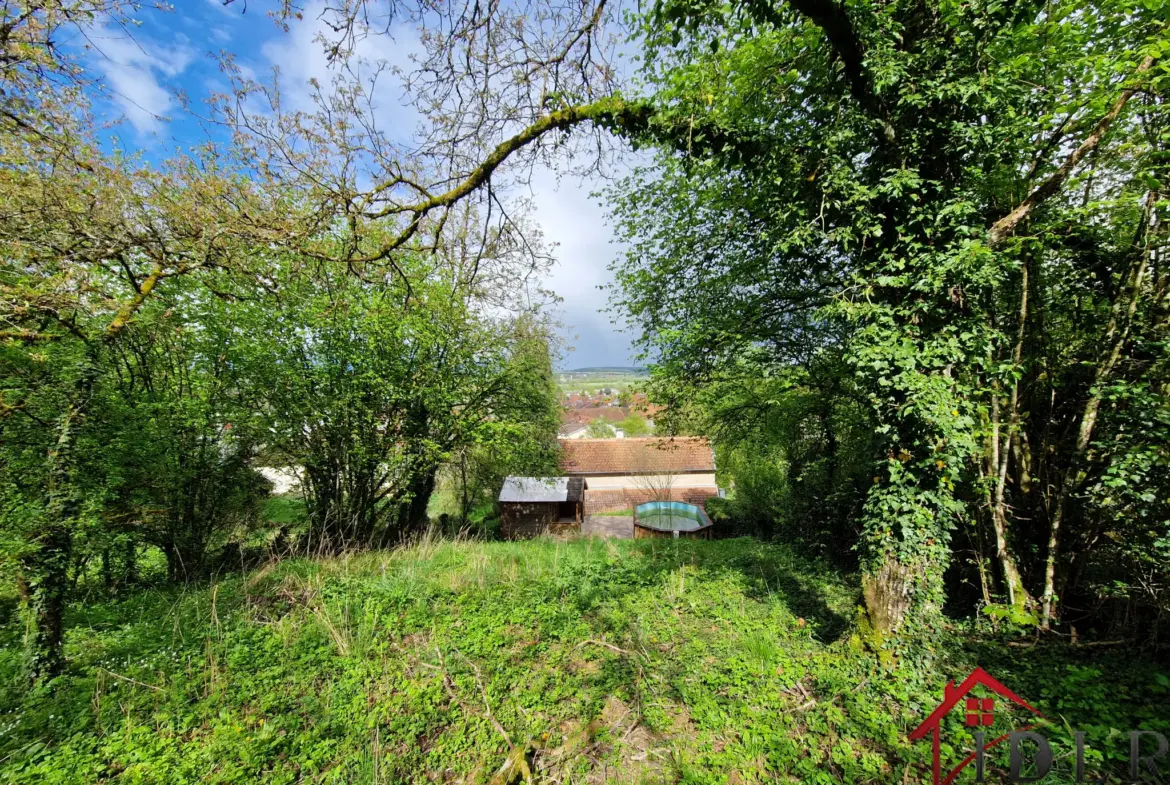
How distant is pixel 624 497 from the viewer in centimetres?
2698

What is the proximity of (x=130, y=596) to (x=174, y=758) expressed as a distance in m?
4.31

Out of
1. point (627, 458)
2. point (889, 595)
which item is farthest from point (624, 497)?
point (889, 595)

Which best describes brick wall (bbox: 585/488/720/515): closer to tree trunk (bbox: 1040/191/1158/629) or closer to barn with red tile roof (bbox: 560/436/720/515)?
barn with red tile roof (bbox: 560/436/720/515)

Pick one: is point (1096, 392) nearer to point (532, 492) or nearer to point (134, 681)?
point (134, 681)

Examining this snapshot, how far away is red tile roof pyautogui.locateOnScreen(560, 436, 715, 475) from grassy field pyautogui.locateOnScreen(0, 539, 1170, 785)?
2214 cm

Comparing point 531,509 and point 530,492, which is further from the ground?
point 530,492

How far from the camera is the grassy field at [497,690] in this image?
2.76 metres

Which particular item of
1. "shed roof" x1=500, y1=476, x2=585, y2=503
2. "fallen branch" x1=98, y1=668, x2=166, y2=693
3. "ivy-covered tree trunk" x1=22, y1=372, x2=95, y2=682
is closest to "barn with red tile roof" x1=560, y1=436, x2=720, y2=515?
"shed roof" x1=500, y1=476, x2=585, y2=503

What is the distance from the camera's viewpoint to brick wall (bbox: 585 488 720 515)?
26405mm

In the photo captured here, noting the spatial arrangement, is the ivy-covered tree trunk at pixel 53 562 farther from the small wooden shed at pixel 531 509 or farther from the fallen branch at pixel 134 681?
the small wooden shed at pixel 531 509

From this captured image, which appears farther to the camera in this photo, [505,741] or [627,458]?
[627,458]

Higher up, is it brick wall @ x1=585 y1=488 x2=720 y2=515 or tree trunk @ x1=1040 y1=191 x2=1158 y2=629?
tree trunk @ x1=1040 y1=191 x2=1158 y2=629

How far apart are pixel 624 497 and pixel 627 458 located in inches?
115

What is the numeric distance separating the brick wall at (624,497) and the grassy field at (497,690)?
21.5 meters
